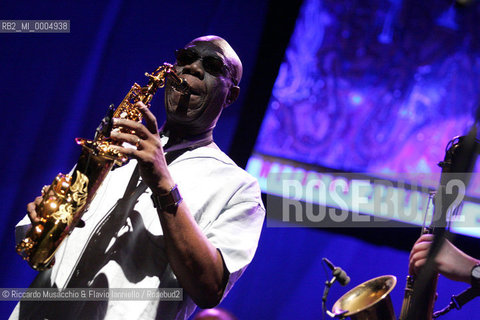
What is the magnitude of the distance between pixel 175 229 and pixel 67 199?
1.50 feet

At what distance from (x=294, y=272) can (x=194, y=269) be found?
275 centimetres

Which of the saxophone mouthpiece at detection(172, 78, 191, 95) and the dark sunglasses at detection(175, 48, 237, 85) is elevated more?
the dark sunglasses at detection(175, 48, 237, 85)

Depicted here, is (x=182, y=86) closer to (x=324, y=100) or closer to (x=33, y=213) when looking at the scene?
(x=33, y=213)

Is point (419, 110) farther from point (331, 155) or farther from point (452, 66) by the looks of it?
point (331, 155)

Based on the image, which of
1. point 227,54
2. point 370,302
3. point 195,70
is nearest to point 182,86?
point 195,70

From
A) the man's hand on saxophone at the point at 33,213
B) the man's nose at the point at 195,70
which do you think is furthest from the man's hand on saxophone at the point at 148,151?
the man's nose at the point at 195,70

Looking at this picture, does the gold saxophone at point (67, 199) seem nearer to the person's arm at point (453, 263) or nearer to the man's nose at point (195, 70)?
the man's nose at point (195, 70)

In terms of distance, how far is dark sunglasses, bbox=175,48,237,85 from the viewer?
2039 mm

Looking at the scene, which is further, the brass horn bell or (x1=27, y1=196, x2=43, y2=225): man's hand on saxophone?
the brass horn bell

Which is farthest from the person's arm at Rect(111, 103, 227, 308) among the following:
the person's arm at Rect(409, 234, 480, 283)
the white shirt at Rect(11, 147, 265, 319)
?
the person's arm at Rect(409, 234, 480, 283)

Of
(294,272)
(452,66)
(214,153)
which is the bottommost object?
(294,272)

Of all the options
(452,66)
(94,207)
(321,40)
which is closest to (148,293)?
(94,207)

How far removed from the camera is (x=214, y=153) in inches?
78.7

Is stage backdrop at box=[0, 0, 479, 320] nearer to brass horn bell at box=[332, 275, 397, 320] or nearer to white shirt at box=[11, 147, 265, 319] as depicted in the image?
brass horn bell at box=[332, 275, 397, 320]
